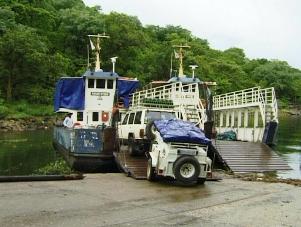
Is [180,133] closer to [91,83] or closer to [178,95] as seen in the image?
[178,95]

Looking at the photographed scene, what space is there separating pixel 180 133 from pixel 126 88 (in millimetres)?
13125

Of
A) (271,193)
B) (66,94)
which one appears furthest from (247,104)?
(271,193)

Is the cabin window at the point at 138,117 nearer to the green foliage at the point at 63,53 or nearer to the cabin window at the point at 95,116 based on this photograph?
the cabin window at the point at 95,116

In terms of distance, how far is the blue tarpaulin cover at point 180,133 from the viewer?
14920 mm

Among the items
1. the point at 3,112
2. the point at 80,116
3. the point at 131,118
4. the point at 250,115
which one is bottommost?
the point at 131,118

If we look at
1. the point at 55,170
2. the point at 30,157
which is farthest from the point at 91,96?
the point at 55,170

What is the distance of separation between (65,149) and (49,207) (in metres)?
13.9

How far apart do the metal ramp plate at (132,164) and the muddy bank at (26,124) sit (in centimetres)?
3594

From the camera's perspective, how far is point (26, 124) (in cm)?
5844

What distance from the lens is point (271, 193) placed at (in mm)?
13727

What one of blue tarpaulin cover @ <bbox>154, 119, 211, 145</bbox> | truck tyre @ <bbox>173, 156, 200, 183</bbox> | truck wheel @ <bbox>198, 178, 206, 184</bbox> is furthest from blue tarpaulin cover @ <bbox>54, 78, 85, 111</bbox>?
truck tyre @ <bbox>173, 156, 200, 183</bbox>

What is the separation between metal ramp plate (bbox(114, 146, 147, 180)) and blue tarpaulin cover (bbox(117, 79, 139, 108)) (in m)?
6.19

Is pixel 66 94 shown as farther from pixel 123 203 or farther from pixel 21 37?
pixel 21 37

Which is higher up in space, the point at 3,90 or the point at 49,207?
the point at 3,90
